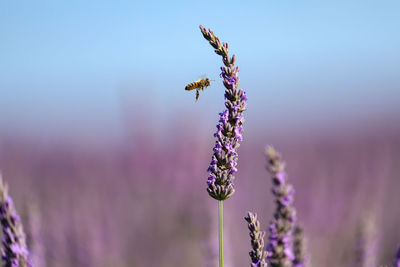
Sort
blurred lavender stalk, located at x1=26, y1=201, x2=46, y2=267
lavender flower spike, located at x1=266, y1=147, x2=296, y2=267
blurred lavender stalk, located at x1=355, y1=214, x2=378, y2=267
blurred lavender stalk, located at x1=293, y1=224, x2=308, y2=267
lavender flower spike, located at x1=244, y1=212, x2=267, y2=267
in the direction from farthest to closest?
blurred lavender stalk, located at x1=355, y1=214, x2=378, y2=267 → blurred lavender stalk, located at x1=26, y1=201, x2=46, y2=267 → blurred lavender stalk, located at x1=293, y1=224, x2=308, y2=267 → lavender flower spike, located at x1=266, y1=147, x2=296, y2=267 → lavender flower spike, located at x1=244, y1=212, x2=267, y2=267

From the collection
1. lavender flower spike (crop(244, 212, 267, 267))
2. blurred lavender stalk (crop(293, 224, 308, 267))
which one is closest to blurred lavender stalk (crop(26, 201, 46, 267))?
blurred lavender stalk (crop(293, 224, 308, 267))

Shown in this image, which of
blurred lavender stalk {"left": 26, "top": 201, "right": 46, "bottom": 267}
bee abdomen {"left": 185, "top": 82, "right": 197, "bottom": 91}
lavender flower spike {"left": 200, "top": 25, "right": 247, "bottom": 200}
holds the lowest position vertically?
blurred lavender stalk {"left": 26, "top": 201, "right": 46, "bottom": 267}

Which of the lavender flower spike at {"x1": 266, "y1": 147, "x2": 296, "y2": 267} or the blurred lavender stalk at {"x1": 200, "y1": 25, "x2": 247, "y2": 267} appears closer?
the blurred lavender stalk at {"x1": 200, "y1": 25, "x2": 247, "y2": 267}

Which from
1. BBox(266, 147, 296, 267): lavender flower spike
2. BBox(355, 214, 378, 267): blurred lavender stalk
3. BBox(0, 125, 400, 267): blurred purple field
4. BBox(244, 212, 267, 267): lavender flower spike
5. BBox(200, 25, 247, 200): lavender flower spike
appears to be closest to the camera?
BBox(244, 212, 267, 267): lavender flower spike

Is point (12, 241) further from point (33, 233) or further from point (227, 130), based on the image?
point (33, 233)

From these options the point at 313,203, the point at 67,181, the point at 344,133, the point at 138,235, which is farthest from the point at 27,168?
the point at 344,133

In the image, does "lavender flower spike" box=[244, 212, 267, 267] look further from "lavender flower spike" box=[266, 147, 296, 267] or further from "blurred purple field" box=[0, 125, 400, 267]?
"blurred purple field" box=[0, 125, 400, 267]

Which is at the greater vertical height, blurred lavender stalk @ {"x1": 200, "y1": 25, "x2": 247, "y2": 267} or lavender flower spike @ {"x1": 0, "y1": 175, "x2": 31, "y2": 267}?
blurred lavender stalk @ {"x1": 200, "y1": 25, "x2": 247, "y2": 267}
